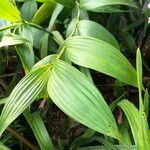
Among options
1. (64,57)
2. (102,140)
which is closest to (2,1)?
(64,57)

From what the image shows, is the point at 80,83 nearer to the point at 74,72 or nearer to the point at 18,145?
the point at 74,72

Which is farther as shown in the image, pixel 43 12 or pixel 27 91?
pixel 43 12

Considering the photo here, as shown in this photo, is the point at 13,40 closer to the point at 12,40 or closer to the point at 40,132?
the point at 12,40

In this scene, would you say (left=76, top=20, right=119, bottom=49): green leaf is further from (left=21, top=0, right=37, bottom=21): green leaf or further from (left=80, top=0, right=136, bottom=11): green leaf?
(left=21, top=0, right=37, bottom=21): green leaf

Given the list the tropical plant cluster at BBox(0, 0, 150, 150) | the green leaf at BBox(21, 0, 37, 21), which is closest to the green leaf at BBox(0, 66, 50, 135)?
the tropical plant cluster at BBox(0, 0, 150, 150)

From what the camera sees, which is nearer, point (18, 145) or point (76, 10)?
point (76, 10)

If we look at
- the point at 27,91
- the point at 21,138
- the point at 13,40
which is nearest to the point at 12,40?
the point at 13,40
